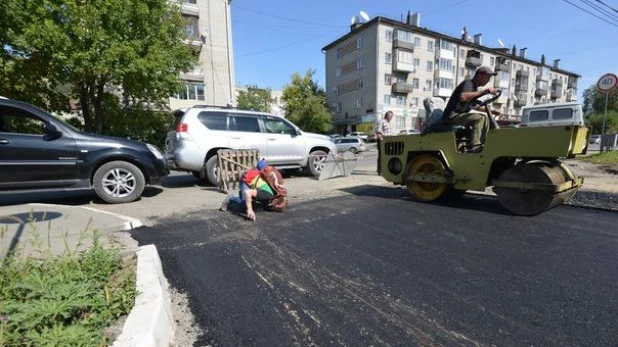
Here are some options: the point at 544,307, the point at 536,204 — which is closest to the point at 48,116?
the point at 544,307

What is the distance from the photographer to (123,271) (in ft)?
8.55

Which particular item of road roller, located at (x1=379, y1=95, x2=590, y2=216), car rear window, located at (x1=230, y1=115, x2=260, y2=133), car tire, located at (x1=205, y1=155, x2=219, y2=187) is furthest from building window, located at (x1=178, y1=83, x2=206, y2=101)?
road roller, located at (x1=379, y1=95, x2=590, y2=216)

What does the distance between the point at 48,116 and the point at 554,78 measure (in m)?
91.7

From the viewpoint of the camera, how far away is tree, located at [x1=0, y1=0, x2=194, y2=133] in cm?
1171

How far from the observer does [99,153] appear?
560 centimetres

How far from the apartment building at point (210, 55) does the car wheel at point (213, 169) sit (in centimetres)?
2307

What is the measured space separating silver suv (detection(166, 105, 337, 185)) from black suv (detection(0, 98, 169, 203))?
4.34 ft

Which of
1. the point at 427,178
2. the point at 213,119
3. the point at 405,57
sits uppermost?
the point at 405,57

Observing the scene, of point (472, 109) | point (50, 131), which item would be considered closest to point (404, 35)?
point (472, 109)

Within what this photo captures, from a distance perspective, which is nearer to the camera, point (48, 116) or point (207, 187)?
point (48, 116)

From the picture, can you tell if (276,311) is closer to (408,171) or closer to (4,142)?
(408,171)

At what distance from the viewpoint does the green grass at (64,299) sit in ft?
5.25

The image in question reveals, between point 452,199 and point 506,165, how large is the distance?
1.12 m

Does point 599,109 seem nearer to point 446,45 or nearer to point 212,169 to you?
point 446,45
